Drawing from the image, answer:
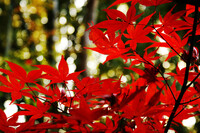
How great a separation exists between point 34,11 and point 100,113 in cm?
481

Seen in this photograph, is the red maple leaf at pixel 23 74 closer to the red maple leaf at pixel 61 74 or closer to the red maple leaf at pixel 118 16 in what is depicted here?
the red maple leaf at pixel 61 74

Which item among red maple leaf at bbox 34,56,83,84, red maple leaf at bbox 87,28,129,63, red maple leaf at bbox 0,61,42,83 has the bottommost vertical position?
Result: red maple leaf at bbox 0,61,42,83

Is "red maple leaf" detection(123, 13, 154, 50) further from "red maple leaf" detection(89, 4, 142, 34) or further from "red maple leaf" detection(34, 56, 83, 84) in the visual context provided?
"red maple leaf" detection(34, 56, 83, 84)

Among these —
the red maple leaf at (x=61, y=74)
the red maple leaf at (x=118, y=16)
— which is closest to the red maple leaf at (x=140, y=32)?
the red maple leaf at (x=118, y=16)

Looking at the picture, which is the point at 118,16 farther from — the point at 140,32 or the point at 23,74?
the point at 23,74

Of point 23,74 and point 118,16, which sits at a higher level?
point 118,16

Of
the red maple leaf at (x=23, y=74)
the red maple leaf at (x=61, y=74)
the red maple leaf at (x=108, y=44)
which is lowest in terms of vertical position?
the red maple leaf at (x=23, y=74)

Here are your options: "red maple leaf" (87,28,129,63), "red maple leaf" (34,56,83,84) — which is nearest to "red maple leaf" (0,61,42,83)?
"red maple leaf" (34,56,83,84)

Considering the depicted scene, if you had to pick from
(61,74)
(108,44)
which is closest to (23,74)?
(61,74)

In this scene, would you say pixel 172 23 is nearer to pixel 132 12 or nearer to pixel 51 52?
pixel 132 12

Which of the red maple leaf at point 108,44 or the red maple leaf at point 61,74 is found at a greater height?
the red maple leaf at point 108,44

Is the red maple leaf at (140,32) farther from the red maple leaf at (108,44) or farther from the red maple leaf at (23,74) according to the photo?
the red maple leaf at (23,74)

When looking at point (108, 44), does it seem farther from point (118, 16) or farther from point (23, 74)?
point (23, 74)

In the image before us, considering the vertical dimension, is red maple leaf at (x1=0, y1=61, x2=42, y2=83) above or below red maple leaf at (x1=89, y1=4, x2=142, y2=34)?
below
